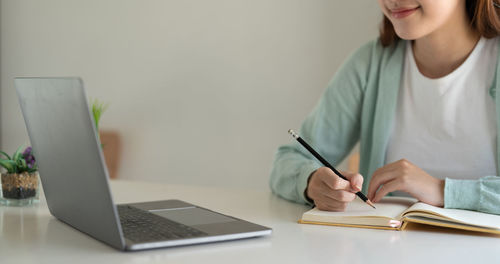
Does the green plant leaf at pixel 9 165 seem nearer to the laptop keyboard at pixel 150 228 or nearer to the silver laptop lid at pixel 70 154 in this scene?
the silver laptop lid at pixel 70 154

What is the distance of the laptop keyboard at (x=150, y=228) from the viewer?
915 millimetres

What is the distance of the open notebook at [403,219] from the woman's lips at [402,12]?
521mm

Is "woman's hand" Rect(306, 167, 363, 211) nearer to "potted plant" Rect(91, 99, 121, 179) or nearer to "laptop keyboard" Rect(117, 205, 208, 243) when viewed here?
"laptop keyboard" Rect(117, 205, 208, 243)

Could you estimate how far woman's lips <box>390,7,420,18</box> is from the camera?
1.48 m

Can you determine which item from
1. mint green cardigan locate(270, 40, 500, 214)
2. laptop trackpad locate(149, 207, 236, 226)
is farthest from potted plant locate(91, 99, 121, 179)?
laptop trackpad locate(149, 207, 236, 226)

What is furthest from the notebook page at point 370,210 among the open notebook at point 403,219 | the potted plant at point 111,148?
the potted plant at point 111,148

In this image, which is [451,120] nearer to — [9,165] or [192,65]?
[9,165]

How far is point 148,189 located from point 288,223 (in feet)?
1.75

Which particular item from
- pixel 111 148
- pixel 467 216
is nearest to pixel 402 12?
pixel 467 216

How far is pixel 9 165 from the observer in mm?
1248

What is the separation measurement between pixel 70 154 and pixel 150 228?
0.17 m

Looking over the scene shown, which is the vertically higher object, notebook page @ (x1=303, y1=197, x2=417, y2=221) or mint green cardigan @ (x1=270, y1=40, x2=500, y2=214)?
mint green cardigan @ (x1=270, y1=40, x2=500, y2=214)

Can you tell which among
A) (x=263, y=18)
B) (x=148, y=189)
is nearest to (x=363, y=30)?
(x=263, y=18)

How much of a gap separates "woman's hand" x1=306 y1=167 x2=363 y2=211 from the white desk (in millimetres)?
62
